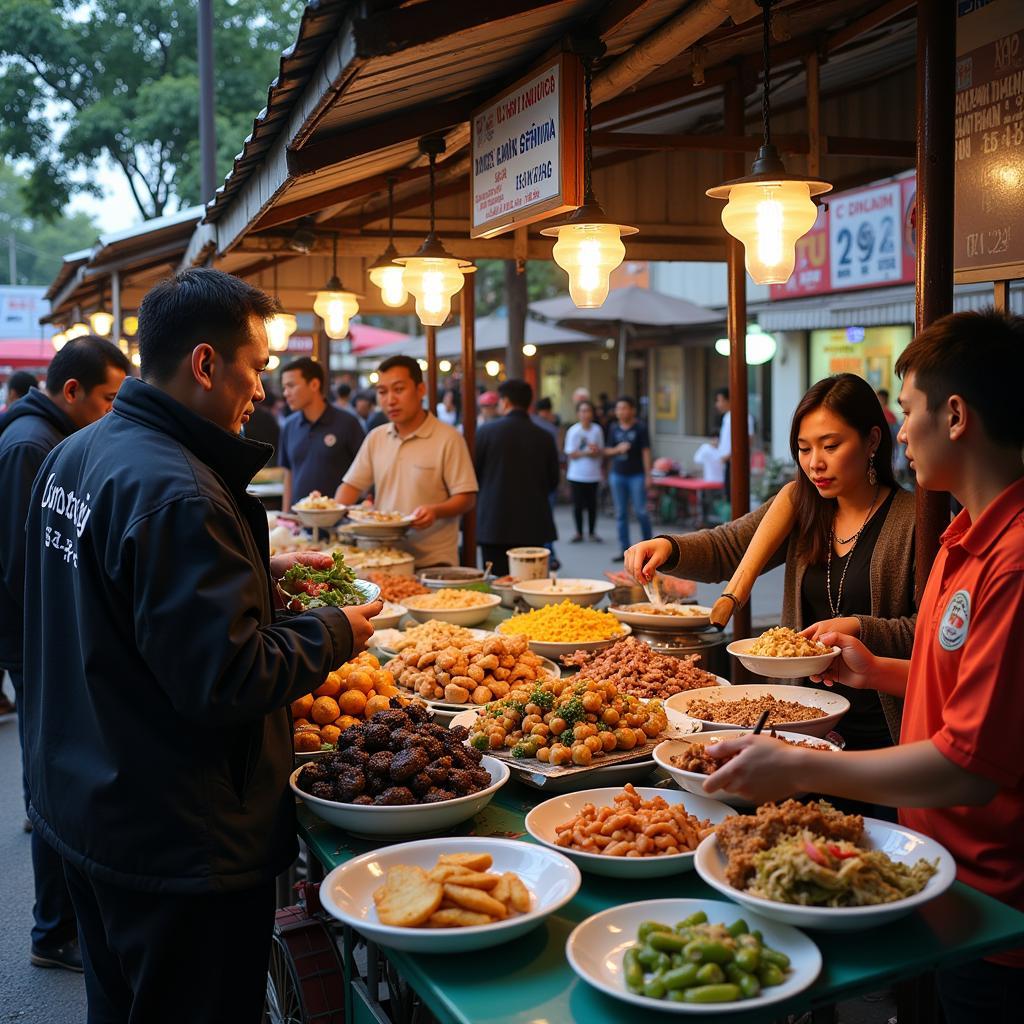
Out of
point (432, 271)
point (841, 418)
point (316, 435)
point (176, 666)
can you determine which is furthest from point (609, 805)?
point (316, 435)

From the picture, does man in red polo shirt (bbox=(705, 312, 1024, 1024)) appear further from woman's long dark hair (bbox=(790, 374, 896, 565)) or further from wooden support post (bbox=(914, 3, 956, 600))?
woman's long dark hair (bbox=(790, 374, 896, 565))

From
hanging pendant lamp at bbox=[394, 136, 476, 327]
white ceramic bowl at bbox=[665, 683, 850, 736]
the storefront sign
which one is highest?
the storefront sign

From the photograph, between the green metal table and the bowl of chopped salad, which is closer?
the green metal table

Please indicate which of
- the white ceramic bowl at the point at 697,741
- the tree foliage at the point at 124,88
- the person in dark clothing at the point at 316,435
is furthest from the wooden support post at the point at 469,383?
the tree foliage at the point at 124,88

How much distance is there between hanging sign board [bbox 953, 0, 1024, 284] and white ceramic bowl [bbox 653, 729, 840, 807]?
75.5 inches

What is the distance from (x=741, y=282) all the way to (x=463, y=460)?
2.35 m

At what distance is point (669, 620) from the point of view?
14.4 feet

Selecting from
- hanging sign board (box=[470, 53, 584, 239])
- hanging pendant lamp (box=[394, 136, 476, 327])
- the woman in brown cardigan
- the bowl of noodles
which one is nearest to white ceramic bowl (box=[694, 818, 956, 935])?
the bowl of noodles

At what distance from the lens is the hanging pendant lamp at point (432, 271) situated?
5438 millimetres

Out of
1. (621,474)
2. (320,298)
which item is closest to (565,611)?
(320,298)

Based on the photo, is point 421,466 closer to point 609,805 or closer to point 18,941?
point 18,941

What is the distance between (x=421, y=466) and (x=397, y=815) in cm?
458

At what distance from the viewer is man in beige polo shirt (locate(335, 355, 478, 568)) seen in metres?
6.96

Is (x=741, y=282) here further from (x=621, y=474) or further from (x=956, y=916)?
(x=621, y=474)
